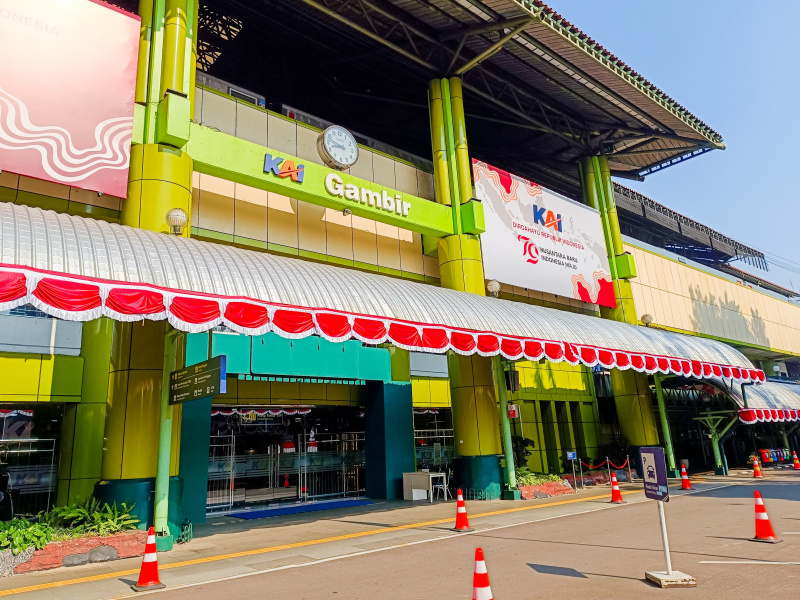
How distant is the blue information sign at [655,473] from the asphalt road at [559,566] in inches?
43.6

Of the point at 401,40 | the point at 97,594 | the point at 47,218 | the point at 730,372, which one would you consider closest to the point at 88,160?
the point at 47,218

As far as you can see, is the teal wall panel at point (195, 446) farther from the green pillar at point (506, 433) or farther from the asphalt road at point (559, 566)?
the green pillar at point (506, 433)

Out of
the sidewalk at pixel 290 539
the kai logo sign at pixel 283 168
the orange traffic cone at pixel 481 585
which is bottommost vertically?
the sidewalk at pixel 290 539

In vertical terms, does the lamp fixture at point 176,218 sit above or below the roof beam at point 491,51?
below

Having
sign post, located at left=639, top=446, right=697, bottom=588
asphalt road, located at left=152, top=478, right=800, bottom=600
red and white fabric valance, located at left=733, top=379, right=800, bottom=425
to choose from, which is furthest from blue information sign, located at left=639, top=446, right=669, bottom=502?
red and white fabric valance, located at left=733, top=379, right=800, bottom=425

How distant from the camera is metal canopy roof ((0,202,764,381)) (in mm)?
9633

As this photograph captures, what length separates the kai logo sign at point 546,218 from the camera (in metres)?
25.1

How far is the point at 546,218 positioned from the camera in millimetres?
25578

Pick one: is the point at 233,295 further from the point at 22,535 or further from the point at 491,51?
the point at 491,51

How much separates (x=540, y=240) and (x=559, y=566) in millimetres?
17560

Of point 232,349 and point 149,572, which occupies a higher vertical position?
point 232,349

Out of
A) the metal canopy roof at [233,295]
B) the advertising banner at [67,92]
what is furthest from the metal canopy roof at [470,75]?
the metal canopy roof at [233,295]

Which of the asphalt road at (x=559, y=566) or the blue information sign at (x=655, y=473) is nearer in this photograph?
the asphalt road at (x=559, y=566)

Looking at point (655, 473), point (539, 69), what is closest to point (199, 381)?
point (655, 473)
